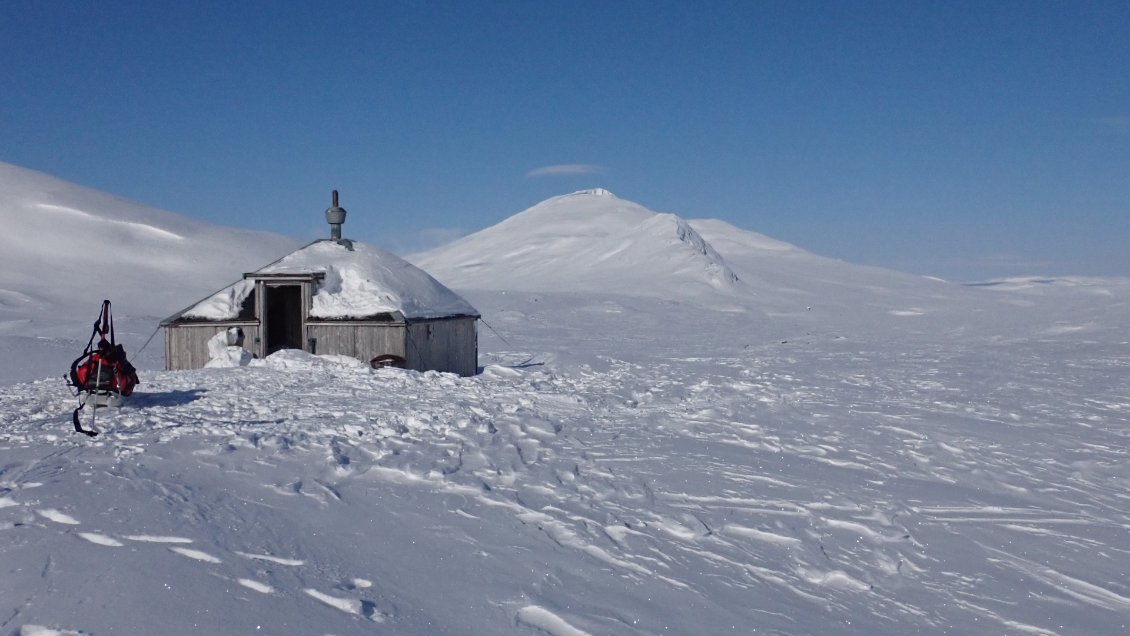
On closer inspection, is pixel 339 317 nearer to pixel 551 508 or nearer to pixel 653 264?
pixel 551 508

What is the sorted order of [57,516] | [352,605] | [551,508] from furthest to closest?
[551,508]
[57,516]
[352,605]

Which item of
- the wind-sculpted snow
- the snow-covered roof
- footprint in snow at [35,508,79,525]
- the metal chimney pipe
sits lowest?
the wind-sculpted snow

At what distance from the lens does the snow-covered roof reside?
16.0 m

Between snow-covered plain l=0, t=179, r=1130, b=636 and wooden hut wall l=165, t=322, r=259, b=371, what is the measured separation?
51.5 inches

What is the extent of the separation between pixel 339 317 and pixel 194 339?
2.73 meters

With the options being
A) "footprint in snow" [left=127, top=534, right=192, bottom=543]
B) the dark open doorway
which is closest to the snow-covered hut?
the dark open doorway

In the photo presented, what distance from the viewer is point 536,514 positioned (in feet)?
22.7

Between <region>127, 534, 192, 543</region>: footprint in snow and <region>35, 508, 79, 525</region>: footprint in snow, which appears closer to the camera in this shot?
<region>127, 534, 192, 543</region>: footprint in snow

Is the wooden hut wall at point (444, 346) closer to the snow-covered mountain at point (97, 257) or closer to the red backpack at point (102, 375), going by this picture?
the red backpack at point (102, 375)

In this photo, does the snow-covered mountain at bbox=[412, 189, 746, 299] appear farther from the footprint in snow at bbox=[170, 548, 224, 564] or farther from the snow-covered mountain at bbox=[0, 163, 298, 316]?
the footprint in snow at bbox=[170, 548, 224, 564]

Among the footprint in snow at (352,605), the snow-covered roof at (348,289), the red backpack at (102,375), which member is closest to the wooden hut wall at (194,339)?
the snow-covered roof at (348,289)

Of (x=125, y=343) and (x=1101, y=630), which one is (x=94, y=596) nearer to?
(x=1101, y=630)

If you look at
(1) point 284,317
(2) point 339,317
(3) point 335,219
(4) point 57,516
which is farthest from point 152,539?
(1) point 284,317

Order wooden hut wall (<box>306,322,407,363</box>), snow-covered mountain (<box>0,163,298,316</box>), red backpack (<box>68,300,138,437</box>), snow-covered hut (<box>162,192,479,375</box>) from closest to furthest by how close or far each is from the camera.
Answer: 1. red backpack (<box>68,300,138,437</box>)
2. wooden hut wall (<box>306,322,407,363</box>)
3. snow-covered hut (<box>162,192,479,375</box>)
4. snow-covered mountain (<box>0,163,298,316</box>)
